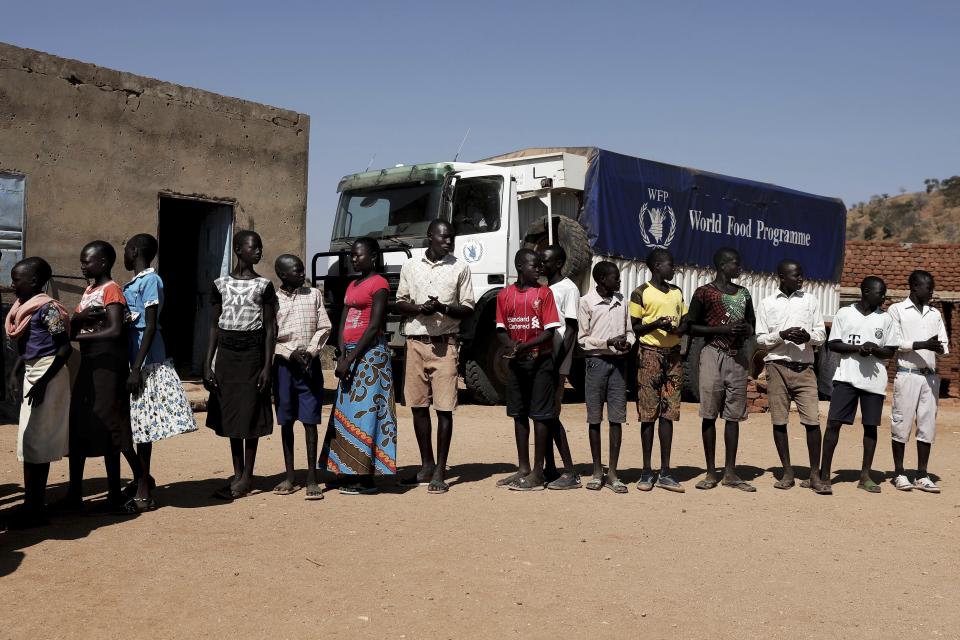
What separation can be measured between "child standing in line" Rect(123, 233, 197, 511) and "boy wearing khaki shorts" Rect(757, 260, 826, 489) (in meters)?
3.82

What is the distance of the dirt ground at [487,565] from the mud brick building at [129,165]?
3587mm

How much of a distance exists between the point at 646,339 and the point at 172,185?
6.28 m

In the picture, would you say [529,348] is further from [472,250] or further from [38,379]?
[472,250]

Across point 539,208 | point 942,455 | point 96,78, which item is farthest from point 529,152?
point 942,455

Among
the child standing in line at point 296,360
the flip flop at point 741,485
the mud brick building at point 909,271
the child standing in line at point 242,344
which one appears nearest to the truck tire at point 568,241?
the flip flop at point 741,485

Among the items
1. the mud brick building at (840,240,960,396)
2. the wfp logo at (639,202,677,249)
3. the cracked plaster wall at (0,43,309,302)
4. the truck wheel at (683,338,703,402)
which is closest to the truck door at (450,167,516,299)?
the wfp logo at (639,202,677,249)

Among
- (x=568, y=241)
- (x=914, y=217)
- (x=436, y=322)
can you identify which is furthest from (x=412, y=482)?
(x=914, y=217)

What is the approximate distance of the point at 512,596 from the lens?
3.92 m

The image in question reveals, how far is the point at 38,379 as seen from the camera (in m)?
4.83

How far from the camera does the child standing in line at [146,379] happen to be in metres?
5.28

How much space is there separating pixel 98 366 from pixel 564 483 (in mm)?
3029

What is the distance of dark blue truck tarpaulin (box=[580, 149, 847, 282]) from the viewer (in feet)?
37.3

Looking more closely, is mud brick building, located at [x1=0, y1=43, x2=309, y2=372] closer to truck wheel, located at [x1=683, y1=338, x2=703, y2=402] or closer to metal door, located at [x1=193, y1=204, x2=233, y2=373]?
metal door, located at [x1=193, y1=204, x2=233, y2=373]

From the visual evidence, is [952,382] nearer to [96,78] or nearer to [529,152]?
[529,152]
